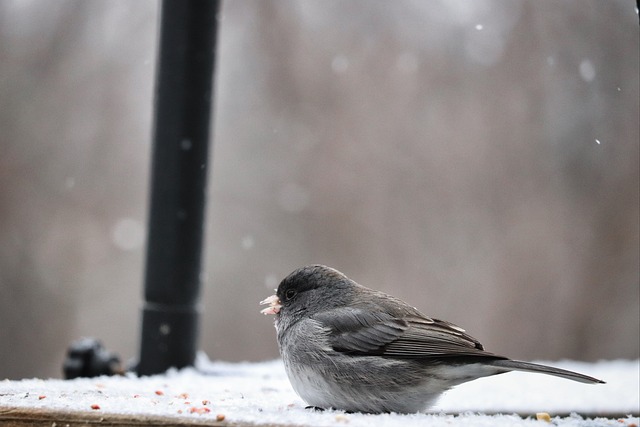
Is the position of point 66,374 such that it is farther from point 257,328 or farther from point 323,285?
point 257,328

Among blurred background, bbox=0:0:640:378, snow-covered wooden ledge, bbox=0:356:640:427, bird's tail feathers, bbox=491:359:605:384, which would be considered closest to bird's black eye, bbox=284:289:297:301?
snow-covered wooden ledge, bbox=0:356:640:427

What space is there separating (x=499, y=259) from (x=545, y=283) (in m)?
0.55

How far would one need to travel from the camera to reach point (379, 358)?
7.86 feet

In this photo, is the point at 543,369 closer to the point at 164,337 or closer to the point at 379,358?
the point at 379,358

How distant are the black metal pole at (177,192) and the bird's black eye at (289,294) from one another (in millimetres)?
861

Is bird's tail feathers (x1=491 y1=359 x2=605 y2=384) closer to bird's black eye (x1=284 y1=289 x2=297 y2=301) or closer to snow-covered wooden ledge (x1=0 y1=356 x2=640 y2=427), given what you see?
snow-covered wooden ledge (x1=0 y1=356 x2=640 y2=427)

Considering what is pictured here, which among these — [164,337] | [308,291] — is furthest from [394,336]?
[164,337]

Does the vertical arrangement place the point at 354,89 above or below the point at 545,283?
above

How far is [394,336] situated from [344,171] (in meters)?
6.27

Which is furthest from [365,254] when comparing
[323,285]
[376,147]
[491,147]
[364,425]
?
[364,425]

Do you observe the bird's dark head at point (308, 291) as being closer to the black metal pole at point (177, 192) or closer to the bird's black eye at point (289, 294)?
the bird's black eye at point (289, 294)

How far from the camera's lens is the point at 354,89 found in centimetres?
889

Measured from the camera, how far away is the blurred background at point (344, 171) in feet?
26.0

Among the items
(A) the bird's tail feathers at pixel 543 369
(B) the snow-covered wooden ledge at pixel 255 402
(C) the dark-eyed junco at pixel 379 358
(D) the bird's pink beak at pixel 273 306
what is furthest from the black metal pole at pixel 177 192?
(A) the bird's tail feathers at pixel 543 369
